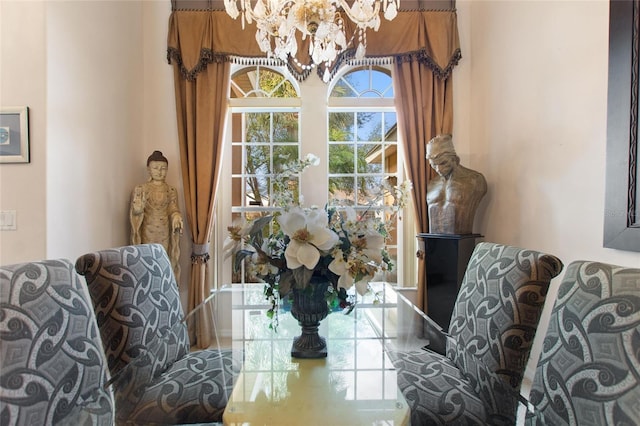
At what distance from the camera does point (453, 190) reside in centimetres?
244

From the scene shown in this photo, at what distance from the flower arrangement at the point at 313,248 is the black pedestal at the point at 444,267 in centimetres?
150

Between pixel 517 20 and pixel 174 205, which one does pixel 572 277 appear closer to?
pixel 517 20

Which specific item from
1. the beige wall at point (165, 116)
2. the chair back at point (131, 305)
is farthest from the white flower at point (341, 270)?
the beige wall at point (165, 116)

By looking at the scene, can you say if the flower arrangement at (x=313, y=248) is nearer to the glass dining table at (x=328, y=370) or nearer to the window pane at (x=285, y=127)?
the glass dining table at (x=328, y=370)

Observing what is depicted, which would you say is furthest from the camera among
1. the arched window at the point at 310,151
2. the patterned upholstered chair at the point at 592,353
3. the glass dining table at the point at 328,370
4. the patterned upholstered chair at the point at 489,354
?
the arched window at the point at 310,151

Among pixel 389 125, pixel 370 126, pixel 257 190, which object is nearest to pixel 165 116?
pixel 257 190

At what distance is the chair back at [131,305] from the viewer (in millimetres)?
1208

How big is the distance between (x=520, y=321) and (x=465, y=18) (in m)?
2.96

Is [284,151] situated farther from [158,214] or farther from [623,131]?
[623,131]

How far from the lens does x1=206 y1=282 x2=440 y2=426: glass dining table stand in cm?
85

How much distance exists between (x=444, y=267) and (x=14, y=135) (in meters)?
2.97

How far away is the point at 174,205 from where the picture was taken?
8.74 feet

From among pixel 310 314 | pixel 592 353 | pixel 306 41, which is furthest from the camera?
pixel 306 41

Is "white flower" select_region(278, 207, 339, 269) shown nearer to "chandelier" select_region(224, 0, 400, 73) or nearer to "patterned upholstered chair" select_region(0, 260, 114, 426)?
"patterned upholstered chair" select_region(0, 260, 114, 426)
